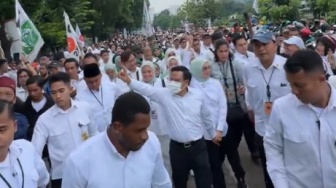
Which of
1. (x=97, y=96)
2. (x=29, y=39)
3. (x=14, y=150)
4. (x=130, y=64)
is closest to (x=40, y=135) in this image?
(x=97, y=96)

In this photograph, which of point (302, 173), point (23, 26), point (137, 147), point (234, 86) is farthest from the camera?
point (23, 26)

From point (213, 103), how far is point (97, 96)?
4.59 ft

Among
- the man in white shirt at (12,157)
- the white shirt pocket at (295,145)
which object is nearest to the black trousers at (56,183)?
the man in white shirt at (12,157)

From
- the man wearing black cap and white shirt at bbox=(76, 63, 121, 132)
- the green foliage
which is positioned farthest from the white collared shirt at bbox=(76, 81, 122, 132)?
the green foliage

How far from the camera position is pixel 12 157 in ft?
12.2

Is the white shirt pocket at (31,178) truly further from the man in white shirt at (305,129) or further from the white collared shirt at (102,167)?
the man in white shirt at (305,129)

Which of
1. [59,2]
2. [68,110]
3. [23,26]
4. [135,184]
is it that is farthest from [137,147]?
[59,2]

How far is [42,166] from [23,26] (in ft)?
21.9

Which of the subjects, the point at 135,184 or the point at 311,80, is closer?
the point at 135,184

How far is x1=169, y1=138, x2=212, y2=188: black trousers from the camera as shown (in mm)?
6387

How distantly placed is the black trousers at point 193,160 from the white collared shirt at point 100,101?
871mm

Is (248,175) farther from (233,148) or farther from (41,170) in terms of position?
(41,170)

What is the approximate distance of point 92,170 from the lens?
3186 millimetres

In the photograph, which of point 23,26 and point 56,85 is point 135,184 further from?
point 23,26
